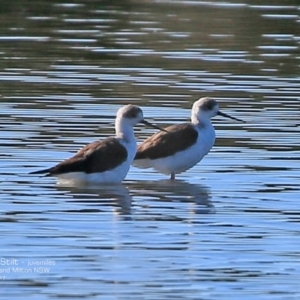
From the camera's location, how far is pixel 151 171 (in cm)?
1460

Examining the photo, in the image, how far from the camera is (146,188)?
1330 cm

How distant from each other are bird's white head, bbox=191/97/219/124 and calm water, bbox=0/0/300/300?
49cm

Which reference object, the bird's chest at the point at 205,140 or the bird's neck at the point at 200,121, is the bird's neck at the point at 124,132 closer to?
the bird's chest at the point at 205,140

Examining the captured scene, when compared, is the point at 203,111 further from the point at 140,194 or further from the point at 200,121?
the point at 140,194

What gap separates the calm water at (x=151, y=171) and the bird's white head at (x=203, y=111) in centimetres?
49

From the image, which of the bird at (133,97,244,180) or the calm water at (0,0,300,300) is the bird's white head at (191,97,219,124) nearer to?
the bird at (133,97,244,180)

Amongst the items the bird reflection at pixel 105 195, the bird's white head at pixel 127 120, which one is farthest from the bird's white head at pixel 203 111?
the bird reflection at pixel 105 195

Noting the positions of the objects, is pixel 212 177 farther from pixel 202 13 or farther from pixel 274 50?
pixel 202 13

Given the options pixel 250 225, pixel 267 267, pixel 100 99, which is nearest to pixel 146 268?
pixel 267 267

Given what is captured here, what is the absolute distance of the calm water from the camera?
9.51m

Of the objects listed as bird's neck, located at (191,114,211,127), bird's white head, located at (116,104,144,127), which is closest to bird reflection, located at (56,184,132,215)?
bird's white head, located at (116,104,144,127)

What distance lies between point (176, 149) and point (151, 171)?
79 cm

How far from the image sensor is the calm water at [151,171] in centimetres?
951

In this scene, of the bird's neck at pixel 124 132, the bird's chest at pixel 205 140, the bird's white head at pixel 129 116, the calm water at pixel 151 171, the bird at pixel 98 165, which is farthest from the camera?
the bird's chest at pixel 205 140
